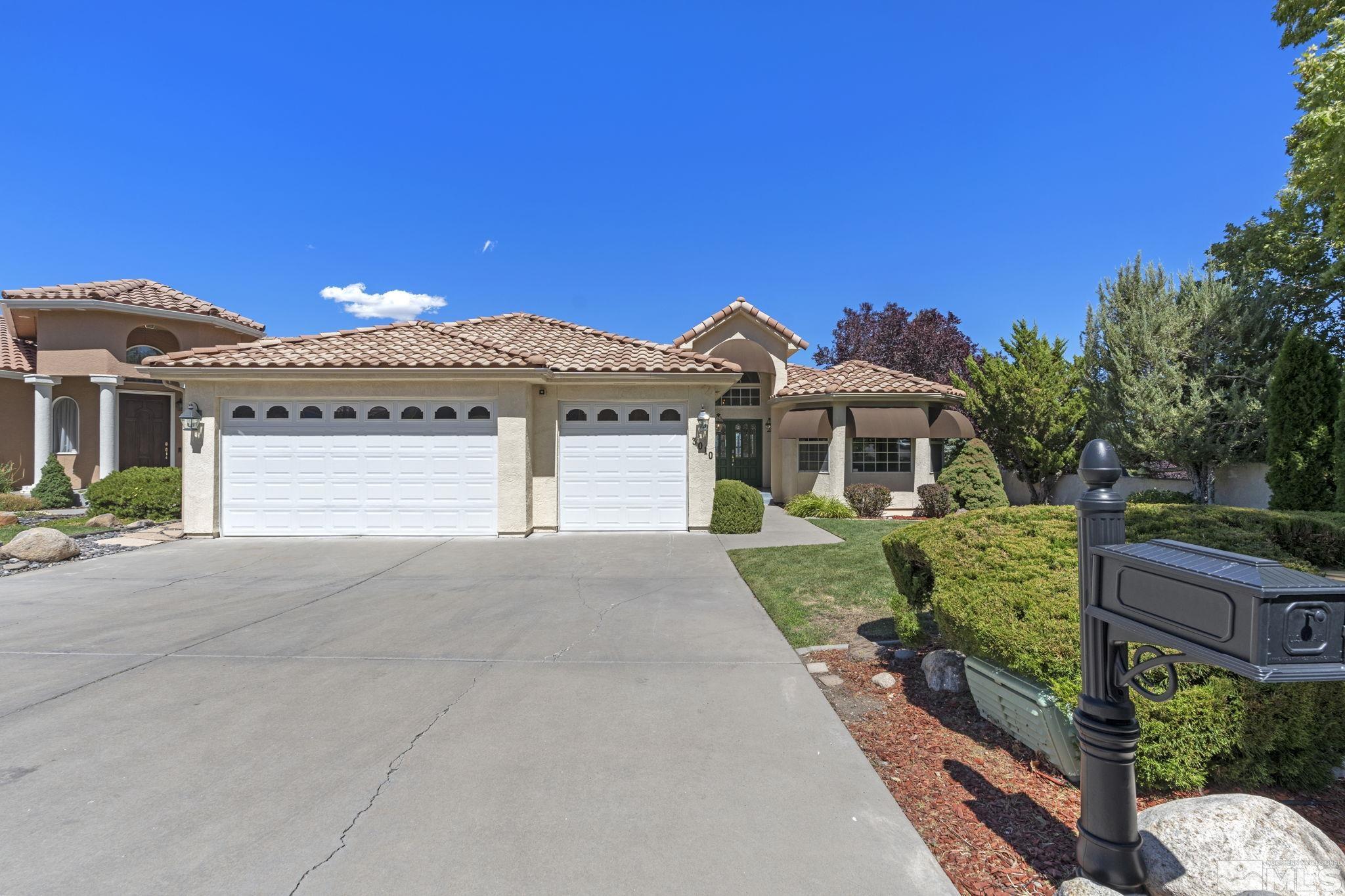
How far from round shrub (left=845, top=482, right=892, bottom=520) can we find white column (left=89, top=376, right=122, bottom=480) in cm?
2128

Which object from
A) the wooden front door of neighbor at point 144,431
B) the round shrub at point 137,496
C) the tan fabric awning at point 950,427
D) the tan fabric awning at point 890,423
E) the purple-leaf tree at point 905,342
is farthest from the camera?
the purple-leaf tree at point 905,342

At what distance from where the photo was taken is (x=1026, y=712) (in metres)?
3.42

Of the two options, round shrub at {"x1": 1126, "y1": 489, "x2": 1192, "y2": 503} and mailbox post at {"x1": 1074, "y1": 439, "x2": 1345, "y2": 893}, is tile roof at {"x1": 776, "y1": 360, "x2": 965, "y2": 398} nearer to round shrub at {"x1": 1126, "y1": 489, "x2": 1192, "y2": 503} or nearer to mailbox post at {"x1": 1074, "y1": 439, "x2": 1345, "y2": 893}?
round shrub at {"x1": 1126, "y1": 489, "x2": 1192, "y2": 503}

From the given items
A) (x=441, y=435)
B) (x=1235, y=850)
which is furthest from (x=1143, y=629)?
(x=441, y=435)

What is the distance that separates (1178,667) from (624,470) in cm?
1063

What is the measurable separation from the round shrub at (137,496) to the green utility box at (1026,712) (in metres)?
17.1

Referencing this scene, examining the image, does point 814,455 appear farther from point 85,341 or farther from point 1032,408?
point 85,341

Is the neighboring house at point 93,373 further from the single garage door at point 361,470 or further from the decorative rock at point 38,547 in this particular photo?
the decorative rock at point 38,547

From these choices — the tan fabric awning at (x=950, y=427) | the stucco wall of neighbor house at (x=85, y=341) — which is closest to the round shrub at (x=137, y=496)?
the stucco wall of neighbor house at (x=85, y=341)

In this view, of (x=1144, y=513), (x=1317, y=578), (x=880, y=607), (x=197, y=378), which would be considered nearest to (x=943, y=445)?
(x=880, y=607)

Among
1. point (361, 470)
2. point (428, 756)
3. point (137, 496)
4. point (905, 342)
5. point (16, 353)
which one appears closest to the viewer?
point (428, 756)

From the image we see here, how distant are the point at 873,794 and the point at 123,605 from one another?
8.54 metres

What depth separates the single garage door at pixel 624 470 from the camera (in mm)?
12969

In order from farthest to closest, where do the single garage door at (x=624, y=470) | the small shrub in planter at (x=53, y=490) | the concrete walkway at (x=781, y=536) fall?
the small shrub in planter at (x=53, y=490) < the single garage door at (x=624, y=470) < the concrete walkway at (x=781, y=536)
